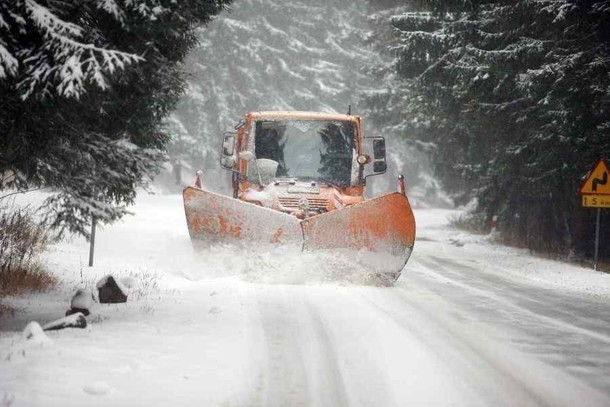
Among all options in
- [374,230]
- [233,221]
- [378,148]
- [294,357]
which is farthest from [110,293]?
[378,148]

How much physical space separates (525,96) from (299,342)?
9.60 meters

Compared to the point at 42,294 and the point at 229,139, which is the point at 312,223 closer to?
the point at 229,139

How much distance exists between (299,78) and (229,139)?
104 ft

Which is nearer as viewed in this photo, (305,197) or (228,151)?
(305,197)

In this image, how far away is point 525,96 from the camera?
12656 mm

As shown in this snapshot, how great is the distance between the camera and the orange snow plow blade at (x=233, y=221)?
809 cm

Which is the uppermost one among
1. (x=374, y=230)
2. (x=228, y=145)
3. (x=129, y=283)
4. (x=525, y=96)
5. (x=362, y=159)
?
(x=525, y=96)

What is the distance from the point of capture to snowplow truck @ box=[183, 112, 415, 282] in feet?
26.8

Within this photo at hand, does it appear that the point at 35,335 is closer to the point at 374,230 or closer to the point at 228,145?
the point at 374,230

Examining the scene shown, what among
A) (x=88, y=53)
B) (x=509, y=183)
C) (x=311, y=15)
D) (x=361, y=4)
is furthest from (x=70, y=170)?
(x=361, y=4)

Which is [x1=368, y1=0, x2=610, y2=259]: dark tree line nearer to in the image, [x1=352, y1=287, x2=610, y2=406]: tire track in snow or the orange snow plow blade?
the orange snow plow blade

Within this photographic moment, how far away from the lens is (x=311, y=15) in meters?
44.9

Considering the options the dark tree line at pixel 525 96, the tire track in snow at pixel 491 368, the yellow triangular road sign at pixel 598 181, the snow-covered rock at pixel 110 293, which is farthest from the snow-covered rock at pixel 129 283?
the yellow triangular road sign at pixel 598 181

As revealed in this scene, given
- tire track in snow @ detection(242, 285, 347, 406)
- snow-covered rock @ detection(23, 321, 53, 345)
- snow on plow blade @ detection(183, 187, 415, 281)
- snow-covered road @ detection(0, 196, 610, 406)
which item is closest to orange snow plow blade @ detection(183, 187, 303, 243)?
snow on plow blade @ detection(183, 187, 415, 281)
